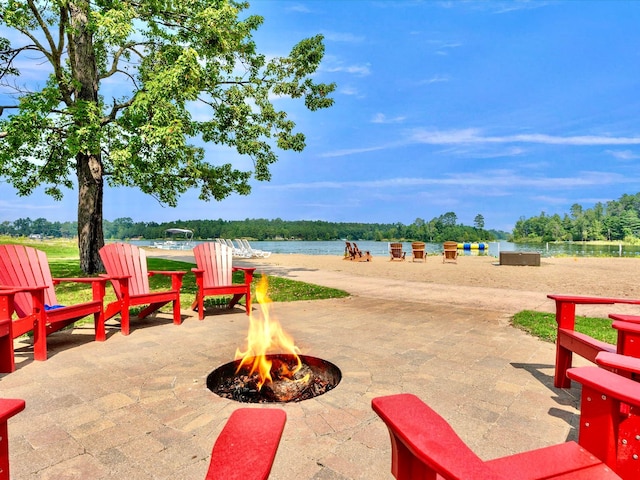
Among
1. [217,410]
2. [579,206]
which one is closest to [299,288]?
[217,410]

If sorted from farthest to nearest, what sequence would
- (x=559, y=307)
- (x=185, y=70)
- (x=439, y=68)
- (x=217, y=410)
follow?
(x=439, y=68)
(x=185, y=70)
(x=559, y=307)
(x=217, y=410)

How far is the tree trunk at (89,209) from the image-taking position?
34.8 ft

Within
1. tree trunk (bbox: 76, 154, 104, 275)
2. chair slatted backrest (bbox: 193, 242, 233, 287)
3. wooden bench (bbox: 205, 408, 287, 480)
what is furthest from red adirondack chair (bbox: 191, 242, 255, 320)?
tree trunk (bbox: 76, 154, 104, 275)

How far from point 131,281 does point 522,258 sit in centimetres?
1666

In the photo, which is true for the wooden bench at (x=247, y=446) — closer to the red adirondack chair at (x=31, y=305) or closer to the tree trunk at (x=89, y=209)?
the red adirondack chair at (x=31, y=305)

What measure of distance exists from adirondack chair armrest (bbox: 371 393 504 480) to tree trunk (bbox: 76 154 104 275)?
11.7 meters

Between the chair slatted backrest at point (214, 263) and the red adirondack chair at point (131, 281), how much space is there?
67cm

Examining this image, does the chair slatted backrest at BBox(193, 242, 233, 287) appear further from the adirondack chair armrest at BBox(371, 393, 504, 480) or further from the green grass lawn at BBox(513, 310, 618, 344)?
the adirondack chair armrest at BBox(371, 393, 504, 480)

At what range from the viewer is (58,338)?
440 centimetres

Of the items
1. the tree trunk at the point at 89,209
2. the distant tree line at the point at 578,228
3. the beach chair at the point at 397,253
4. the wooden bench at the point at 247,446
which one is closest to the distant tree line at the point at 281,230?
the distant tree line at the point at 578,228

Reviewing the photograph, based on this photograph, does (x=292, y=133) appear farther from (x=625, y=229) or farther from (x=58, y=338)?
(x=625, y=229)

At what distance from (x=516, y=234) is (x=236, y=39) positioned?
4134 inches

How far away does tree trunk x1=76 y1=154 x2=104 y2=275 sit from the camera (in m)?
10.6

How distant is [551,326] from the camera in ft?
16.1
